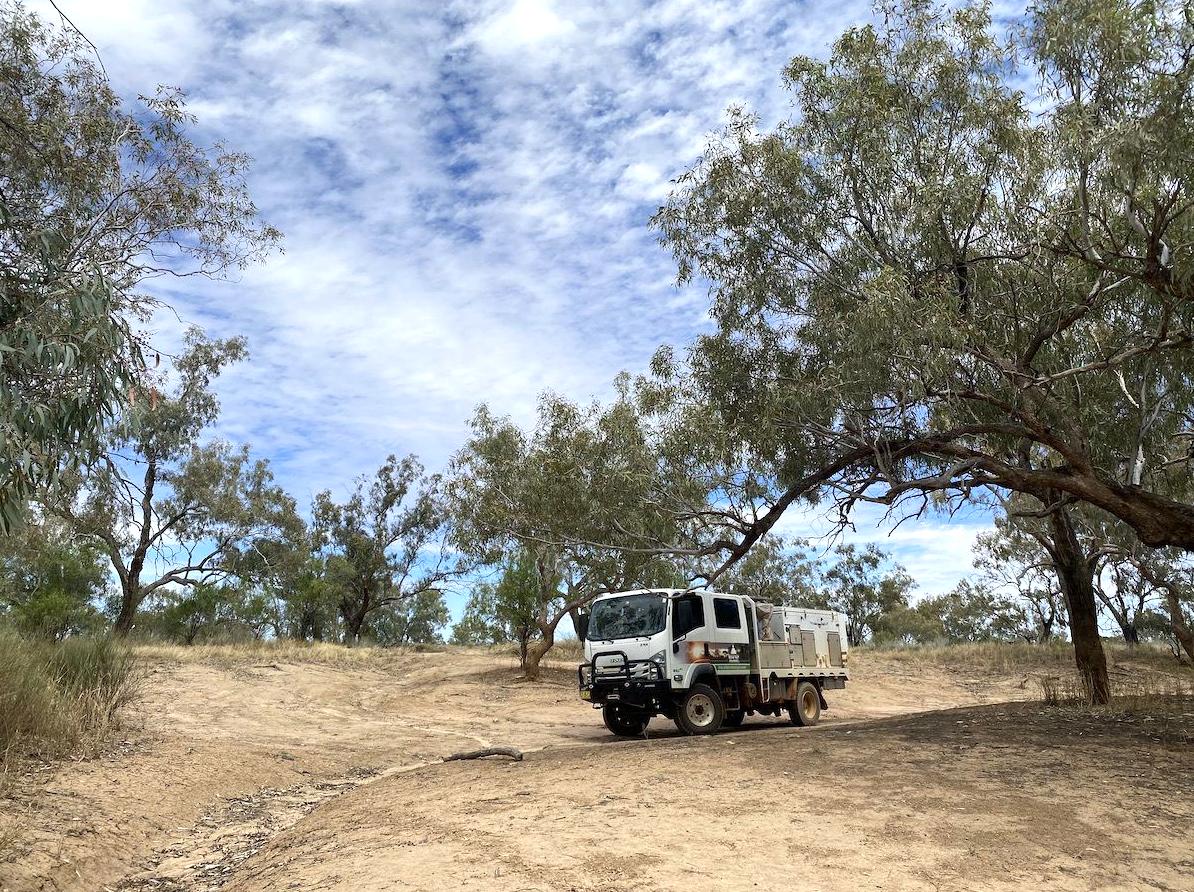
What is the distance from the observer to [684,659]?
1416cm

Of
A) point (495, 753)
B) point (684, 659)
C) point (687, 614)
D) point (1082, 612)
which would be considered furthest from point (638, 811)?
point (1082, 612)

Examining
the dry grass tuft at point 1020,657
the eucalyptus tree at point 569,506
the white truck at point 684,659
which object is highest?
the eucalyptus tree at point 569,506

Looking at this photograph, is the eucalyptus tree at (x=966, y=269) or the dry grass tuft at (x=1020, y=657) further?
the dry grass tuft at (x=1020, y=657)

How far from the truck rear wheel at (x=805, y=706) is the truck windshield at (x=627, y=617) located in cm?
476

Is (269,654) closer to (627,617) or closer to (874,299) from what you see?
(627,617)

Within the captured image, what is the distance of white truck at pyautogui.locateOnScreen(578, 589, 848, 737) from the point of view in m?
14.1

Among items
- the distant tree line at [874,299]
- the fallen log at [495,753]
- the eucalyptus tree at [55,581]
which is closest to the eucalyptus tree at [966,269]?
the distant tree line at [874,299]

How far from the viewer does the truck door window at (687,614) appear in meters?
14.3

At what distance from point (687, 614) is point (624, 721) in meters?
2.67

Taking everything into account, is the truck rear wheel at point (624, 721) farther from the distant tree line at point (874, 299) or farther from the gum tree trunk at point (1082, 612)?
the gum tree trunk at point (1082, 612)

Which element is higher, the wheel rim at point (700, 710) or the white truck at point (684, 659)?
the white truck at point (684, 659)

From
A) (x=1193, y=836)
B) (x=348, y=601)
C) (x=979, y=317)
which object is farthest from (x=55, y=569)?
(x=1193, y=836)

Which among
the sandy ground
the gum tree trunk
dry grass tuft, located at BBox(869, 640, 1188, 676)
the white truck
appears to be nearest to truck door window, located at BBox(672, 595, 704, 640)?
the white truck

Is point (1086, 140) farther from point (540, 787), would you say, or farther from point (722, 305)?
point (540, 787)
